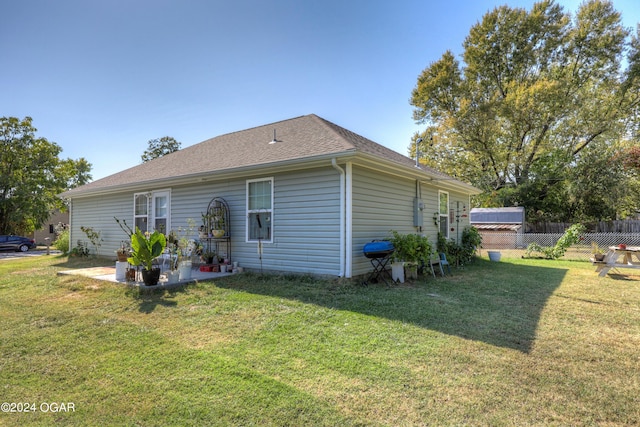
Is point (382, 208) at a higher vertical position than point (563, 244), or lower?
higher

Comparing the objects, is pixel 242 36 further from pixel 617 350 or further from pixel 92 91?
pixel 617 350

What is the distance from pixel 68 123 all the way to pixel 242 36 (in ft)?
28.8

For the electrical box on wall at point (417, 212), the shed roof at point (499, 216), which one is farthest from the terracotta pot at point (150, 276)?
the shed roof at point (499, 216)

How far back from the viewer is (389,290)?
5961 millimetres

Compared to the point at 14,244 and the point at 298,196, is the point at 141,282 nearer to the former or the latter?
the point at 298,196

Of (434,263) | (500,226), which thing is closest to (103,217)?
(434,263)

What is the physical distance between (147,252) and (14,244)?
2255cm

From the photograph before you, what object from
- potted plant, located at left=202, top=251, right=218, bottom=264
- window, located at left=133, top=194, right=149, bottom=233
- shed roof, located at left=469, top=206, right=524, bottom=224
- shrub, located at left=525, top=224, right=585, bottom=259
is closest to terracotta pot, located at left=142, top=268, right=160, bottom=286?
potted plant, located at left=202, top=251, right=218, bottom=264

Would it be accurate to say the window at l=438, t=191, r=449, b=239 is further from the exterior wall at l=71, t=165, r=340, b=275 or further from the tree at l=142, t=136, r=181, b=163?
the tree at l=142, t=136, r=181, b=163

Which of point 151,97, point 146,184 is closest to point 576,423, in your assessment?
point 146,184

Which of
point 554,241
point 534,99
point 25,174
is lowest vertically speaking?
point 554,241

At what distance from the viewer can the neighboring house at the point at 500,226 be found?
17.1m

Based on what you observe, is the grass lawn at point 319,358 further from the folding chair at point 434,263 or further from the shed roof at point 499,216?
the shed roof at point 499,216

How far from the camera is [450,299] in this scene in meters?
5.42
